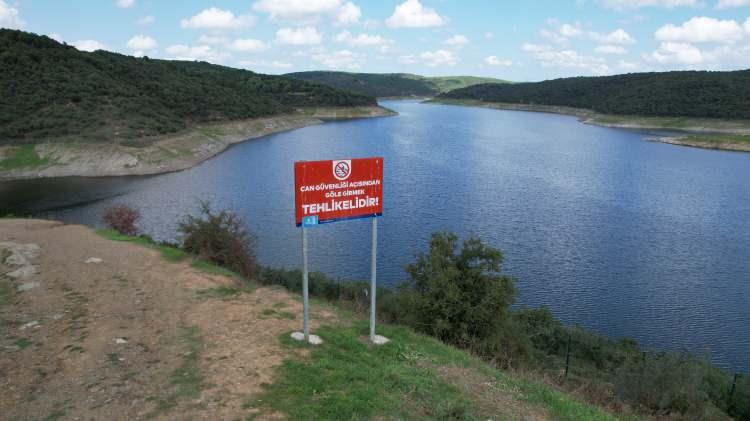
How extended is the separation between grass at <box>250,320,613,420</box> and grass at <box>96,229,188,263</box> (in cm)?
936

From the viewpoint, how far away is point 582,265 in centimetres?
3058

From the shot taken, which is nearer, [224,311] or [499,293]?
[224,311]

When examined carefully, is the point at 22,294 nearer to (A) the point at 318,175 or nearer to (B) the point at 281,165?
(A) the point at 318,175

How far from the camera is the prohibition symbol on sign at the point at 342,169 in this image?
33.7 feet

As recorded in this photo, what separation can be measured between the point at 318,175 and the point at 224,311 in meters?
5.11

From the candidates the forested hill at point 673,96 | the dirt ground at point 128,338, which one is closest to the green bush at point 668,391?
the dirt ground at point 128,338

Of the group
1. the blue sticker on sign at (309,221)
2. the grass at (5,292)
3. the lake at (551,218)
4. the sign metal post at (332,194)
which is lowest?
the lake at (551,218)

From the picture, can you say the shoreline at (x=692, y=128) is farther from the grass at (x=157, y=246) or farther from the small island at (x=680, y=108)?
the grass at (x=157, y=246)

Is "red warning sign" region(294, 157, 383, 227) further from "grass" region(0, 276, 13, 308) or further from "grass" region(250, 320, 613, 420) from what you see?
"grass" region(0, 276, 13, 308)

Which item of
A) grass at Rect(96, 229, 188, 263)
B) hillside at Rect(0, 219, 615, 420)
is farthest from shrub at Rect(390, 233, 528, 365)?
grass at Rect(96, 229, 188, 263)

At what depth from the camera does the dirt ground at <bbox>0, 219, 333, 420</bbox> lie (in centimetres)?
811

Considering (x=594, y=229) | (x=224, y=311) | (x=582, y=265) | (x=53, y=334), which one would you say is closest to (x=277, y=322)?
(x=224, y=311)

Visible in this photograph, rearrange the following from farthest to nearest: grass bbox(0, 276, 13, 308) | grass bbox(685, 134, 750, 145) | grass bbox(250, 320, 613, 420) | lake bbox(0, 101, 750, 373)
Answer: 1. grass bbox(685, 134, 750, 145)
2. lake bbox(0, 101, 750, 373)
3. grass bbox(0, 276, 13, 308)
4. grass bbox(250, 320, 613, 420)

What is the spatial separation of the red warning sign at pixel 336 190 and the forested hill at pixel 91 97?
61445mm
